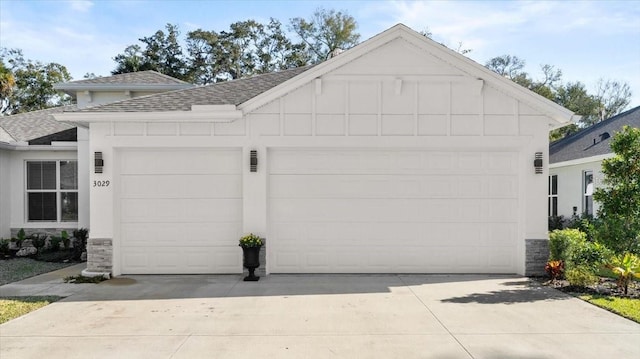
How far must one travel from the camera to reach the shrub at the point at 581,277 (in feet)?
26.1

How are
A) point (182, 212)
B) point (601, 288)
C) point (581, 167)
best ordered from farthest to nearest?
point (581, 167), point (182, 212), point (601, 288)

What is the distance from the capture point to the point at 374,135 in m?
9.32

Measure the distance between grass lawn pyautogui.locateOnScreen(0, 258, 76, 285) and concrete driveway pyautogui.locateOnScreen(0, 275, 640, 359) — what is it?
244 cm

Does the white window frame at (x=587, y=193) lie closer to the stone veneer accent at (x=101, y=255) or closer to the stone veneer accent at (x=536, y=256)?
the stone veneer accent at (x=536, y=256)

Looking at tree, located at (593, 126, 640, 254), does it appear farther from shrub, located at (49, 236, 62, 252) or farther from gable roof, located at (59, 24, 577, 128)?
shrub, located at (49, 236, 62, 252)

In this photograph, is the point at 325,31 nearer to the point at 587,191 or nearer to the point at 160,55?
the point at 160,55

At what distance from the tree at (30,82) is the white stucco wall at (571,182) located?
33.5m

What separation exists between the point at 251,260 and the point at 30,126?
9.99 m

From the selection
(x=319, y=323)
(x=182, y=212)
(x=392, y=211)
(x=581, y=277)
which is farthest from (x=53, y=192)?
(x=581, y=277)

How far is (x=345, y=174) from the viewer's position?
9.50 meters

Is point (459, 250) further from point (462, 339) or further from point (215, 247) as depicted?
point (215, 247)

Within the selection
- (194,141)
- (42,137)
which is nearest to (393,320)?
(194,141)

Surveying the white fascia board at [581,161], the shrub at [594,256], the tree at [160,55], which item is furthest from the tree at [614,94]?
the shrub at [594,256]

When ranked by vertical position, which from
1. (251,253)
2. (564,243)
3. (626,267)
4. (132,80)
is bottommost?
(626,267)
